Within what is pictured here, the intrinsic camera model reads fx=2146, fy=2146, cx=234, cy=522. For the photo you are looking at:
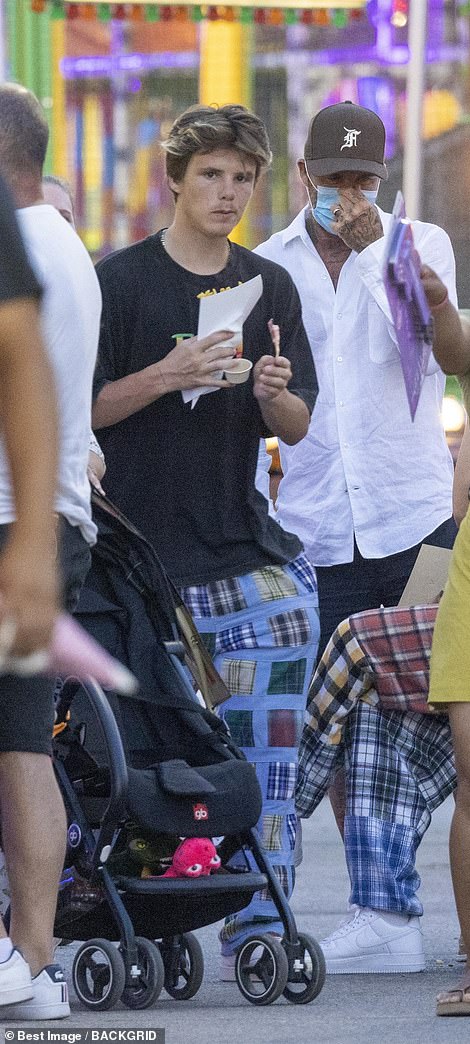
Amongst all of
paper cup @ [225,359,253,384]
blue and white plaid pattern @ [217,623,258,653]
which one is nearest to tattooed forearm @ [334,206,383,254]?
paper cup @ [225,359,253,384]

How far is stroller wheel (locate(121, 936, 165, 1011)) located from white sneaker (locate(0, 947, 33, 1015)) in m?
0.41

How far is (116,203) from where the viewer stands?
1212 cm

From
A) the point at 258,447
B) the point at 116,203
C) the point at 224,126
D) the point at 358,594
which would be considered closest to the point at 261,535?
the point at 258,447

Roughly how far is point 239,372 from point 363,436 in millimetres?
688

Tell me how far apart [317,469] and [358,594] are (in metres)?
0.35

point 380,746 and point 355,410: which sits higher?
point 355,410

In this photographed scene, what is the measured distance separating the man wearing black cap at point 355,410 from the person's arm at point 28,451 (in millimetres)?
2809

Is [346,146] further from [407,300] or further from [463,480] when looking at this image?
[407,300]

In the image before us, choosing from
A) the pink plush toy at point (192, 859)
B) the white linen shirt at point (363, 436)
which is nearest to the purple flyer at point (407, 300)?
the pink plush toy at point (192, 859)

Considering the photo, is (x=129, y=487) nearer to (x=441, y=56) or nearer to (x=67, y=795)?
(x=67, y=795)

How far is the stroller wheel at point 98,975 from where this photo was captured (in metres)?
4.41

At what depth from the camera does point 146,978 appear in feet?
14.7

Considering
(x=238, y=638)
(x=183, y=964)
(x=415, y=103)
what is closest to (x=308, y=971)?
(x=183, y=964)

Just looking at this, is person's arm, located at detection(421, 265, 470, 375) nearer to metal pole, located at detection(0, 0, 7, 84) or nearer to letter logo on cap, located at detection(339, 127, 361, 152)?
letter logo on cap, located at detection(339, 127, 361, 152)
